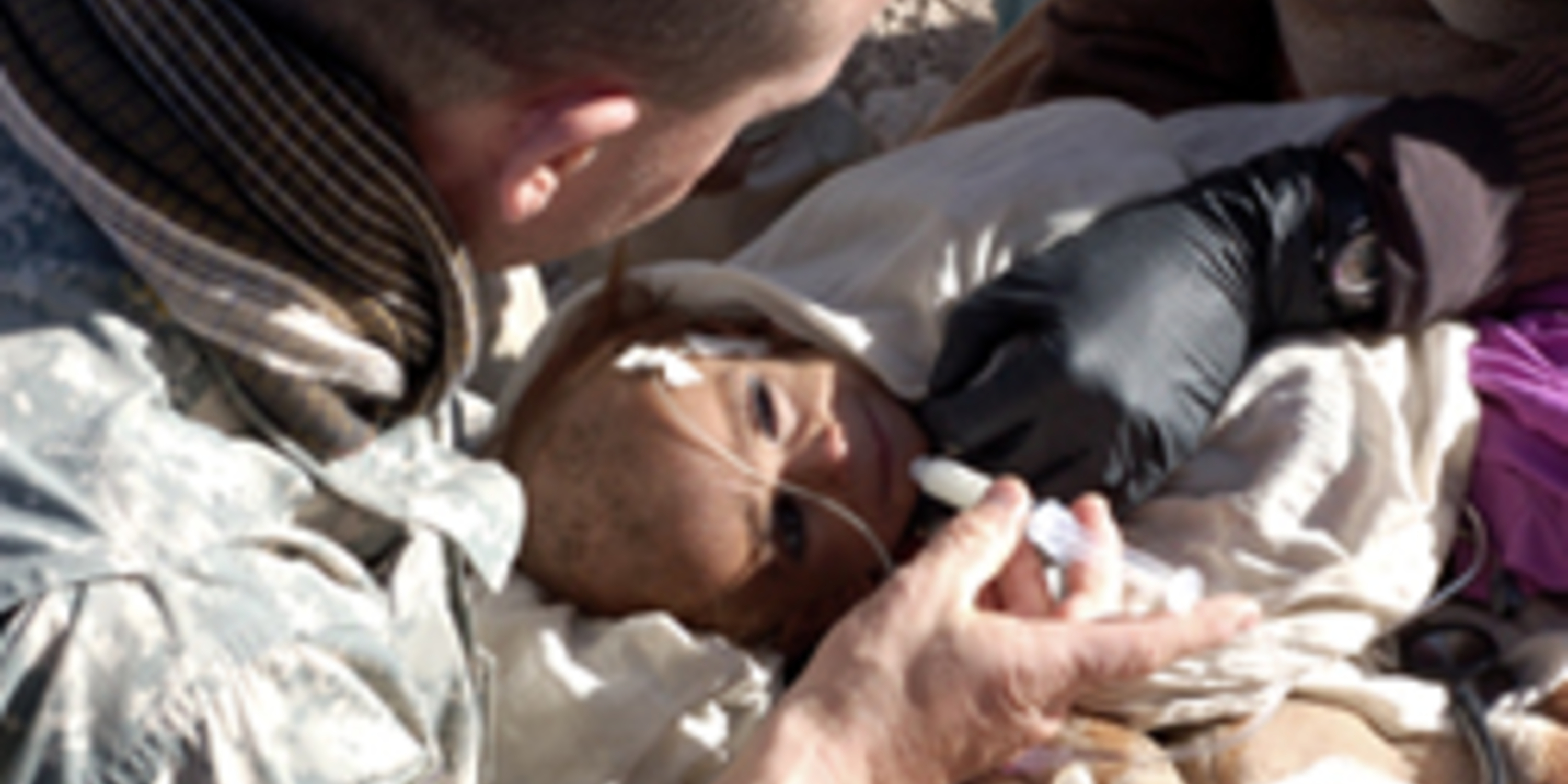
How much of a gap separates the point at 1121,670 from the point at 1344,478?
651 mm

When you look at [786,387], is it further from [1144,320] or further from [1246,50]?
[1246,50]

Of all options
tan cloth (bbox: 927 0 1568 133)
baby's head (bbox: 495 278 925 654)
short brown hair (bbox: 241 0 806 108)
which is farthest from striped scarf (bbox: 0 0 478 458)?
tan cloth (bbox: 927 0 1568 133)

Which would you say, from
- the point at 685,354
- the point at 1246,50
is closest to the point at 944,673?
the point at 685,354

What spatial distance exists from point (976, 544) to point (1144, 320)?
59 centimetres

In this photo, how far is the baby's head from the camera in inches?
77.6

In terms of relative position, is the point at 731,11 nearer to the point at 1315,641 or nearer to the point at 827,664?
the point at 827,664

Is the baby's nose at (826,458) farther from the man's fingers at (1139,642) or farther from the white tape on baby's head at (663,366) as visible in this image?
the man's fingers at (1139,642)

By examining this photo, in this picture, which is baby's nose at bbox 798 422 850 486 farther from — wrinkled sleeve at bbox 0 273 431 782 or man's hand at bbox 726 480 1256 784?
wrinkled sleeve at bbox 0 273 431 782

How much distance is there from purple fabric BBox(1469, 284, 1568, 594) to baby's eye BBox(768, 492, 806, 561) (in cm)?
88

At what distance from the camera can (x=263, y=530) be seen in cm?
114

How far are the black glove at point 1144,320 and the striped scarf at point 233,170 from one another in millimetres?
1020

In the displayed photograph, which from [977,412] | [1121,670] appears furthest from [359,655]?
[977,412]

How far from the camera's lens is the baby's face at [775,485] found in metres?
1.97

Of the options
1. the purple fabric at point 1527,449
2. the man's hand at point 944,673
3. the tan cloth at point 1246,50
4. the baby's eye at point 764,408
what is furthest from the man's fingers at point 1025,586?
the tan cloth at point 1246,50
